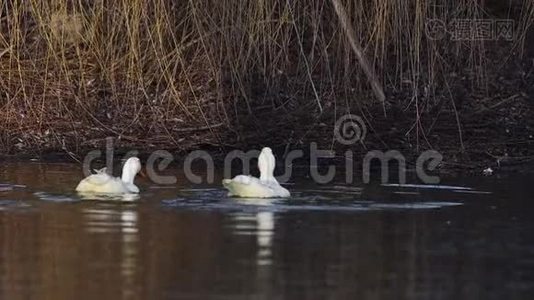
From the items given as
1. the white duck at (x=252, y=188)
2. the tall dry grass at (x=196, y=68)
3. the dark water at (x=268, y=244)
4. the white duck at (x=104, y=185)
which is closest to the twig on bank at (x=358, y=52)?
the tall dry grass at (x=196, y=68)

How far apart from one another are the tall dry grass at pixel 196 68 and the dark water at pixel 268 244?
4.31 m

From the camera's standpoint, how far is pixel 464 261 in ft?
32.3

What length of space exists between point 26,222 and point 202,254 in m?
2.23

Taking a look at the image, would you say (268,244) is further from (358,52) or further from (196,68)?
(196,68)

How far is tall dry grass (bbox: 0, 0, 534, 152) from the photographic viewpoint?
1888cm

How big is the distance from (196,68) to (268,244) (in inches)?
404

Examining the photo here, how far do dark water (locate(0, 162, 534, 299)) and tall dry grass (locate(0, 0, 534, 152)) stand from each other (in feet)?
14.1

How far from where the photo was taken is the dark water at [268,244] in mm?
8727

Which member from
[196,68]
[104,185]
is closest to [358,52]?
[196,68]

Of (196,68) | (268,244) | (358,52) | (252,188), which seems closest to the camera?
(268,244)

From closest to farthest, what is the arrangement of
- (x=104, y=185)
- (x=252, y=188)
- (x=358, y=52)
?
(x=252, y=188), (x=104, y=185), (x=358, y=52)

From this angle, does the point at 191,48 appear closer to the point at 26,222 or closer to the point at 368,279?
the point at 26,222

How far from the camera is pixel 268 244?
34.2 ft

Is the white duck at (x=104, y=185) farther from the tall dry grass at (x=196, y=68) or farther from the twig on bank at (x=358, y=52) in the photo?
the twig on bank at (x=358, y=52)
